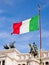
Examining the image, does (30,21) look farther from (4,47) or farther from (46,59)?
(4,47)

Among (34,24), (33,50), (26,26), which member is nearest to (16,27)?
(26,26)

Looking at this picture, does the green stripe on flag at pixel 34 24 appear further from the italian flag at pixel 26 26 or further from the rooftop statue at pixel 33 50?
the rooftop statue at pixel 33 50

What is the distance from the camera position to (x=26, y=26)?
29844mm

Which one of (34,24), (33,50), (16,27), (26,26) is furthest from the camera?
(33,50)

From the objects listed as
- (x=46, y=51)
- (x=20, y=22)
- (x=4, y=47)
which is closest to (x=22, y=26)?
(x=20, y=22)

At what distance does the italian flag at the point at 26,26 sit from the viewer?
28.7 meters

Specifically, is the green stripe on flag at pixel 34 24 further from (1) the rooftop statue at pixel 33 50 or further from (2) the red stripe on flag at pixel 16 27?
(1) the rooftop statue at pixel 33 50

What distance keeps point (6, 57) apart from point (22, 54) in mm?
3562

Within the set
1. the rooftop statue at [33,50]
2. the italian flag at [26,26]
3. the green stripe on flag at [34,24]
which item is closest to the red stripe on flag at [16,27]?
the italian flag at [26,26]

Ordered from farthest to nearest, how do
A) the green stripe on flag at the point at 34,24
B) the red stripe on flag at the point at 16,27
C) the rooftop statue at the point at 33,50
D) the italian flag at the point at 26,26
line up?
the rooftop statue at the point at 33,50, the red stripe on flag at the point at 16,27, the italian flag at the point at 26,26, the green stripe on flag at the point at 34,24

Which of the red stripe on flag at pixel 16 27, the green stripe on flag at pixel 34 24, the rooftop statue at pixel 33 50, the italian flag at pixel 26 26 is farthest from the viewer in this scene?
the rooftop statue at pixel 33 50

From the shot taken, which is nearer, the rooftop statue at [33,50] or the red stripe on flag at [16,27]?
the red stripe on flag at [16,27]

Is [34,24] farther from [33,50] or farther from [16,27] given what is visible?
[33,50]

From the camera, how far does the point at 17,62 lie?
5447 cm
